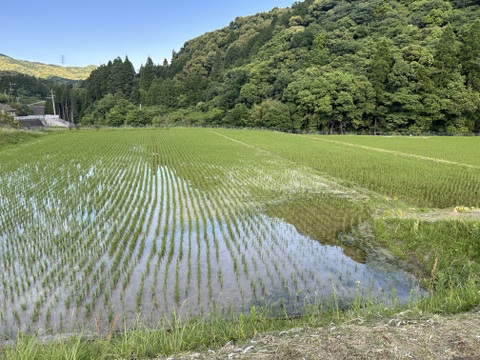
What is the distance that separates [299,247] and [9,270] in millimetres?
4887

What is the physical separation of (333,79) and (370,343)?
4570 centimetres

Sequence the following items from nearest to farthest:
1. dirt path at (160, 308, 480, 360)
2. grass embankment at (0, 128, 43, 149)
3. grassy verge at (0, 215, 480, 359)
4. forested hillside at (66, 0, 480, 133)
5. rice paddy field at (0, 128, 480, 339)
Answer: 1. dirt path at (160, 308, 480, 360)
2. grassy verge at (0, 215, 480, 359)
3. rice paddy field at (0, 128, 480, 339)
4. grass embankment at (0, 128, 43, 149)
5. forested hillside at (66, 0, 480, 133)

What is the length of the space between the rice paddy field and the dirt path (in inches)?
33.6

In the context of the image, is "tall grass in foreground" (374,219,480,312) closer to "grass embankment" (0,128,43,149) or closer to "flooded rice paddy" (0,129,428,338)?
"flooded rice paddy" (0,129,428,338)

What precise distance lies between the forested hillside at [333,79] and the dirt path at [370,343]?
42361 millimetres

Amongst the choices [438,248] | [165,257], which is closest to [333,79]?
[438,248]

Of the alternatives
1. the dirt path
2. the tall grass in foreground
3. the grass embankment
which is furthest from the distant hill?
the dirt path

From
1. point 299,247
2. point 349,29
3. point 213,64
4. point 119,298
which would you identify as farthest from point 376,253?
point 213,64

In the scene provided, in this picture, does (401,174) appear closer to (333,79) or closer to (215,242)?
(215,242)

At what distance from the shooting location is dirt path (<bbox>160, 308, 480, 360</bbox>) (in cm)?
276

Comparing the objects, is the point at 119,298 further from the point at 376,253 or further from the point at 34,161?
the point at 34,161

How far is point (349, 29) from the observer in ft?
195

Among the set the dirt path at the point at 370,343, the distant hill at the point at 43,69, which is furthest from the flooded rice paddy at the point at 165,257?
the distant hill at the point at 43,69

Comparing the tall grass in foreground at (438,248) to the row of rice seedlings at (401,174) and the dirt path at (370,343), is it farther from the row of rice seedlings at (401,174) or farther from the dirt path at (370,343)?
the row of rice seedlings at (401,174)
